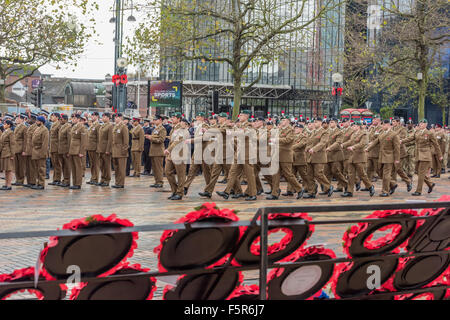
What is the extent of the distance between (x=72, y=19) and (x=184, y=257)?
27.1 m

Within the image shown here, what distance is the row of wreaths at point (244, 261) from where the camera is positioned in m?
3.65

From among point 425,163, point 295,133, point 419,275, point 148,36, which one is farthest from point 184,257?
point 148,36

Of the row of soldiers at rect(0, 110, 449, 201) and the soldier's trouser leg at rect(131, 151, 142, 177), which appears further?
→ the soldier's trouser leg at rect(131, 151, 142, 177)

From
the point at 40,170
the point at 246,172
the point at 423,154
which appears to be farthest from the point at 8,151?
the point at 423,154

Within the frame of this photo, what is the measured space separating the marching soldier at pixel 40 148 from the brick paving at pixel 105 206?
1.34ft

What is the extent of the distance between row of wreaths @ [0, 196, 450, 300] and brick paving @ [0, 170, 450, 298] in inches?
66.8

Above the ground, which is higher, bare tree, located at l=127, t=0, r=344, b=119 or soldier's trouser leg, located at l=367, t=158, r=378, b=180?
bare tree, located at l=127, t=0, r=344, b=119

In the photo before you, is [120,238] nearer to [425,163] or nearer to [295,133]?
[295,133]

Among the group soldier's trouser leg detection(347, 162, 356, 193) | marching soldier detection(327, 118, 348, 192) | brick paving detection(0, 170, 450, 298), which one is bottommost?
brick paving detection(0, 170, 450, 298)

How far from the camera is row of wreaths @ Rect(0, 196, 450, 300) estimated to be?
3.65 meters

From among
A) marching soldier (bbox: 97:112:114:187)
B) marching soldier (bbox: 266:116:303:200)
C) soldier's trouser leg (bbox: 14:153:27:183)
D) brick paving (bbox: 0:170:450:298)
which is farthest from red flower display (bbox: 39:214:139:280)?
soldier's trouser leg (bbox: 14:153:27:183)

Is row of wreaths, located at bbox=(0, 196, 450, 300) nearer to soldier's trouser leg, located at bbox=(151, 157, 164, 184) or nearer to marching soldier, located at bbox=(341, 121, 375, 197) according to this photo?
marching soldier, located at bbox=(341, 121, 375, 197)

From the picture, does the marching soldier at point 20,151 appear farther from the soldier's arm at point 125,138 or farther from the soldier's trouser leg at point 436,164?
the soldier's trouser leg at point 436,164

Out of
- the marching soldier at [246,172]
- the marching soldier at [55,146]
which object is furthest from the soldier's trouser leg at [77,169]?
the marching soldier at [246,172]
